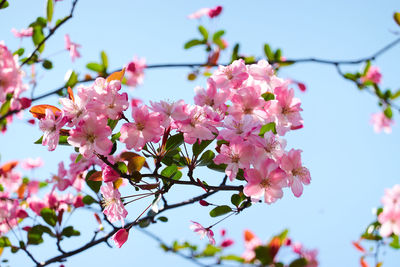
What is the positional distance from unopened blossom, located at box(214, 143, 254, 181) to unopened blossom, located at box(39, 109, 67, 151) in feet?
1.40

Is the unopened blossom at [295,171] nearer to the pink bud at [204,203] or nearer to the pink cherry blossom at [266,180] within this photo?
the pink cherry blossom at [266,180]

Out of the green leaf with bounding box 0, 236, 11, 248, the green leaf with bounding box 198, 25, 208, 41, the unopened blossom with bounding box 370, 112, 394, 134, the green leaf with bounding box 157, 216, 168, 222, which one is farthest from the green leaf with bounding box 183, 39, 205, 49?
the unopened blossom with bounding box 370, 112, 394, 134

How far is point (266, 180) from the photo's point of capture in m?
0.94

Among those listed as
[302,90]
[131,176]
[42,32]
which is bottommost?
[131,176]

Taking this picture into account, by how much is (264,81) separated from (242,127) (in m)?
0.21

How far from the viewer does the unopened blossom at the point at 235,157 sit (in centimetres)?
95

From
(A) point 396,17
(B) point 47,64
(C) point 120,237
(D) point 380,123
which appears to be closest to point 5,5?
(B) point 47,64

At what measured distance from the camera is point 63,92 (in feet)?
7.02

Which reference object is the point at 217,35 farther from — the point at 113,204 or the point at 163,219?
the point at 113,204

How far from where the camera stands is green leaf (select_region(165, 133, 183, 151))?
3.26ft

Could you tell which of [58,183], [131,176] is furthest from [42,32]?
[131,176]

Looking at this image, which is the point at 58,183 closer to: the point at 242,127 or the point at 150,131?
the point at 150,131

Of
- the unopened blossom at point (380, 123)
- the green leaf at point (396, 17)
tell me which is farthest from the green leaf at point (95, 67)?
the unopened blossom at point (380, 123)

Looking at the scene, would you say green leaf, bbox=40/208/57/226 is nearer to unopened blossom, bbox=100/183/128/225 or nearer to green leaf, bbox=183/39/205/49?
unopened blossom, bbox=100/183/128/225
